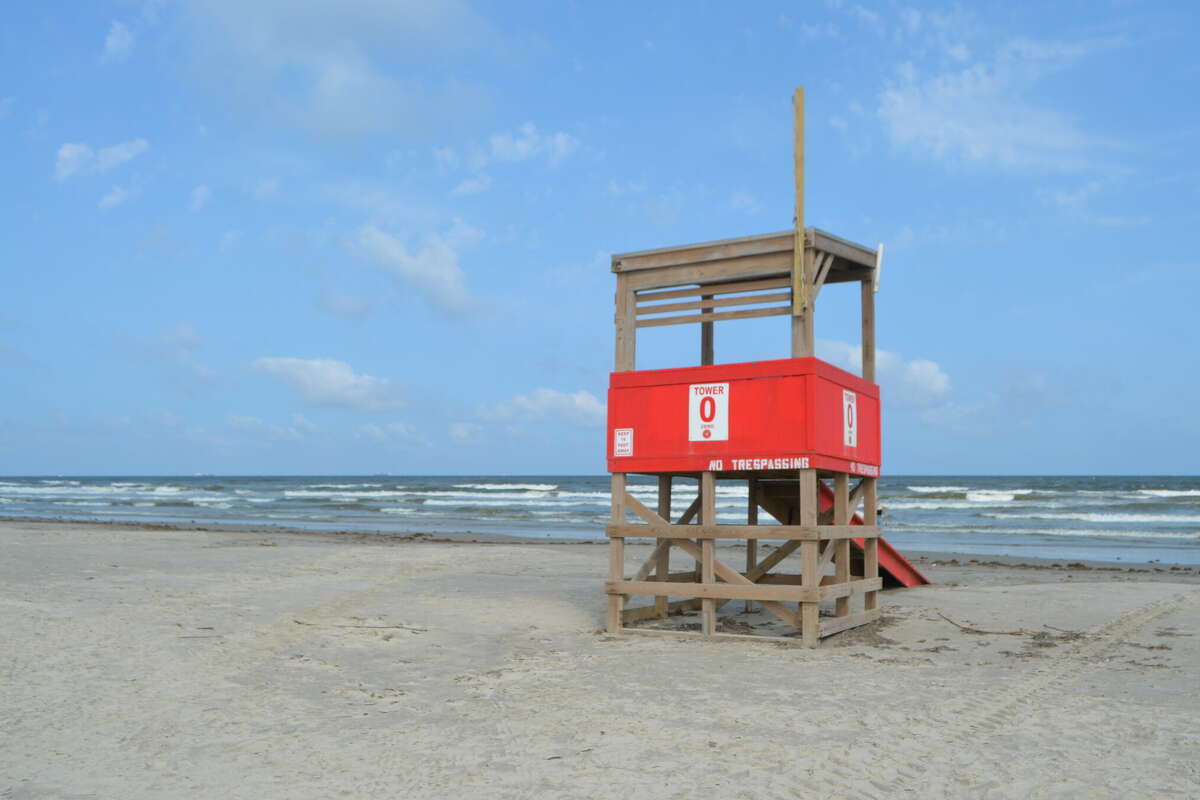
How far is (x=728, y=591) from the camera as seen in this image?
28.0ft

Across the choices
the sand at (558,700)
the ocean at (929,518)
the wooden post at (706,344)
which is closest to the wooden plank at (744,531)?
the sand at (558,700)

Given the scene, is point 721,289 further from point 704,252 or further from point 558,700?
point 558,700

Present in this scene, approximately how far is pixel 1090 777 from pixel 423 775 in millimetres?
3079

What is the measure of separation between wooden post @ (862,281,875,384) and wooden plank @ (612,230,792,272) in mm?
1547

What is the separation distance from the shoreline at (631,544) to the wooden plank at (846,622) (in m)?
8.69

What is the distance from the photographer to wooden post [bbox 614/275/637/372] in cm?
938

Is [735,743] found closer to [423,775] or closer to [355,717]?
[423,775]

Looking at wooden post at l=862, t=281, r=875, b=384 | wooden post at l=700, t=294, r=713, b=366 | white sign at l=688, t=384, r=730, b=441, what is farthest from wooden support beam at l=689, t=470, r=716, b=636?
wooden post at l=862, t=281, r=875, b=384

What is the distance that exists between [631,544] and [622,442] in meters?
15.1

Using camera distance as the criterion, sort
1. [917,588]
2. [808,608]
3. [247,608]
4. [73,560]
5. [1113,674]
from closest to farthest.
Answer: [1113,674] → [808,608] → [247,608] → [917,588] → [73,560]

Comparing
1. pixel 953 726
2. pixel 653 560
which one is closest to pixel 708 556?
pixel 653 560

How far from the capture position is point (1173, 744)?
5.24 metres

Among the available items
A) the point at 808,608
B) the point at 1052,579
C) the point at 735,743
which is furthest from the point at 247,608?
the point at 1052,579

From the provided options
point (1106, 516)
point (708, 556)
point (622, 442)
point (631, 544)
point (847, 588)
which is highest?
point (622, 442)
